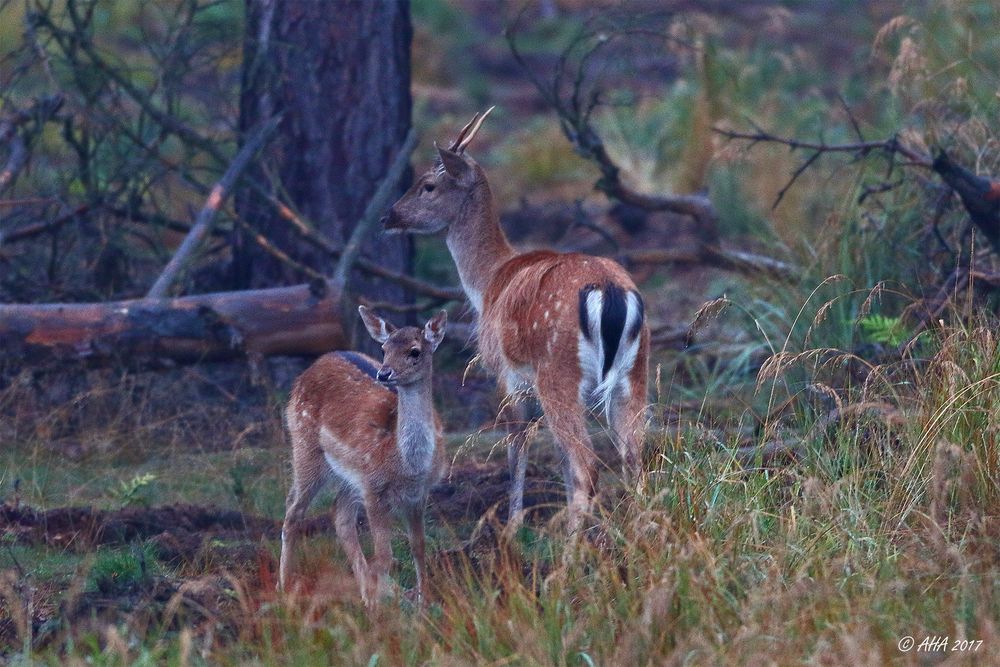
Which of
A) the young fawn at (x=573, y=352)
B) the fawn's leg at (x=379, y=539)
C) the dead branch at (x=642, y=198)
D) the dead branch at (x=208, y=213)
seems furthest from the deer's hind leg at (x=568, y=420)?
the dead branch at (x=642, y=198)

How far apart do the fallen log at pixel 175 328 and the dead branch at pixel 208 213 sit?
0.64ft

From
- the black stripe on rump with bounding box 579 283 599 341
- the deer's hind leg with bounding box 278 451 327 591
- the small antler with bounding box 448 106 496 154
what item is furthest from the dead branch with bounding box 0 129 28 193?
the black stripe on rump with bounding box 579 283 599 341

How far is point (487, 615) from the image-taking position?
14.0 ft

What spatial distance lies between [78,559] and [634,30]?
4641 millimetres

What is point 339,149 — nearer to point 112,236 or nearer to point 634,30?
point 112,236

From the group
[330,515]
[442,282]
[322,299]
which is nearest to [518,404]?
[330,515]

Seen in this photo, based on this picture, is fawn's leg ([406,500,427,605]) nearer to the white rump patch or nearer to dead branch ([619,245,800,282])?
the white rump patch

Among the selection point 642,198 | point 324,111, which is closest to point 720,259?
point 642,198

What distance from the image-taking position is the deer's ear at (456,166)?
7.16 m

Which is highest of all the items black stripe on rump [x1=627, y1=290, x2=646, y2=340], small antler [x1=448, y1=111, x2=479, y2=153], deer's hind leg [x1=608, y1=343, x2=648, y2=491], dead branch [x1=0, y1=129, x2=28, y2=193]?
small antler [x1=448, y1=111, x2=479, y2=153]

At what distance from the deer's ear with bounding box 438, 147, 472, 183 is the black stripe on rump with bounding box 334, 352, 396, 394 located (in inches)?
55.4

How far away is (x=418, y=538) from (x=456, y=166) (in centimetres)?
254

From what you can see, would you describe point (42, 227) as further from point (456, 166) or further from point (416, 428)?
point (416, 428)

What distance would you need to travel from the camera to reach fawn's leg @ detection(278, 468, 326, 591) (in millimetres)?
5707
